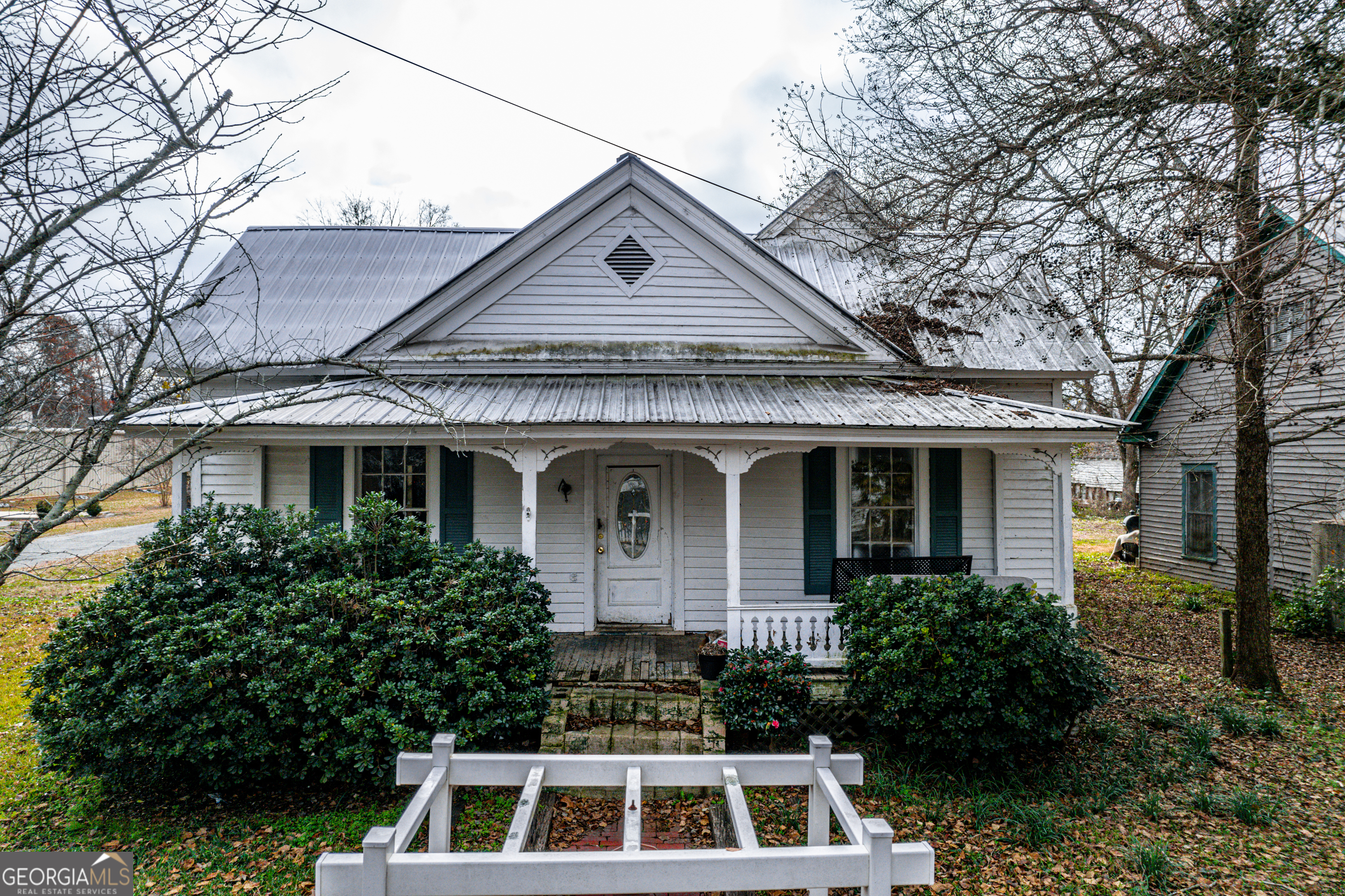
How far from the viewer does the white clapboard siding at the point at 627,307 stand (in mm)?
8477

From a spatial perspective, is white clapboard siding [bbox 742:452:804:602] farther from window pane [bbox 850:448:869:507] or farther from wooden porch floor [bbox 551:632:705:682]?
wooden porch floor [bbox 551:632:705:682]

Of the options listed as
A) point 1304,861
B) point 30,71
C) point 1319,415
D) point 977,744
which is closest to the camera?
point 30,71

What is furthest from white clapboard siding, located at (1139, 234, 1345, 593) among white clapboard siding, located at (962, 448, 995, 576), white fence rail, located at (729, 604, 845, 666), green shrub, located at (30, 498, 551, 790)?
green shrub, located at (30, 498, 551, 790)

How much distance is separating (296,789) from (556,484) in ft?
13.6

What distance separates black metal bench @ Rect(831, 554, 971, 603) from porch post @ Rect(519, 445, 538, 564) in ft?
11.6

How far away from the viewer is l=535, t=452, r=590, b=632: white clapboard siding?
8133mm

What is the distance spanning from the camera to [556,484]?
326 inches

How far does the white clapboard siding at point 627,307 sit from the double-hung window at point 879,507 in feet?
6.21

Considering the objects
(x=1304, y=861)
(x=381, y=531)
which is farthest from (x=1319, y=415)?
(x=381, y=531)

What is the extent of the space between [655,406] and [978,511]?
456 centimetres

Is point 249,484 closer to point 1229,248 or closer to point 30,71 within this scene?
point 30,71

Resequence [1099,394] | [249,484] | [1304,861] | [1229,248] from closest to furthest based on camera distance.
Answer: [1304,861], [1229,248], [249,484], [1099,394]

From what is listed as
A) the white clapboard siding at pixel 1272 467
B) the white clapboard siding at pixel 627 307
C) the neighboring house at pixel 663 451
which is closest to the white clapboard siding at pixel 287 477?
the neighboring house at pixel 663 451

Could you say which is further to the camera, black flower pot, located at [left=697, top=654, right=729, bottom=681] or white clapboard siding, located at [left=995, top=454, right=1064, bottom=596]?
white clapboard siding, located at [left=995, top=454, right=1064, bottom=596]
